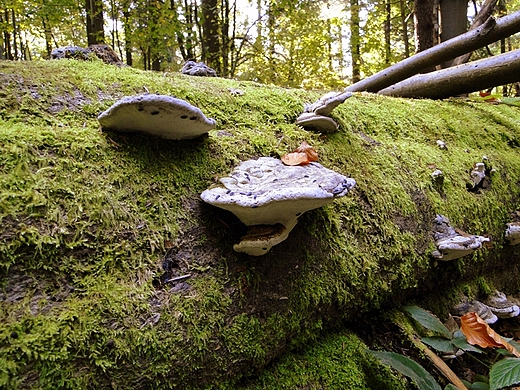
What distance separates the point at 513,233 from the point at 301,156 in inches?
88.3

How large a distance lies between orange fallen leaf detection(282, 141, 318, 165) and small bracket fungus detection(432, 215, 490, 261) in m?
1.12

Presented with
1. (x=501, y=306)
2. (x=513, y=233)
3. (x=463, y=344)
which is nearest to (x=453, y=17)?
(x=513, y=233)

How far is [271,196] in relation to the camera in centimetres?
135

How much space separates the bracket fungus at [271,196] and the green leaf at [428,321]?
1.10 m

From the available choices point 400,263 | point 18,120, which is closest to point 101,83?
point 18,120

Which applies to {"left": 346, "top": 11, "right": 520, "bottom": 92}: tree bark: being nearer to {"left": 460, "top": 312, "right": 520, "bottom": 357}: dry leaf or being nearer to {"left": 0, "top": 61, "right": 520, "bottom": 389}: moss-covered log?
{"left": 0, "top": 61, "right": 520, "bottom": 389}: moss-covered log

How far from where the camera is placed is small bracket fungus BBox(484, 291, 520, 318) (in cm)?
271

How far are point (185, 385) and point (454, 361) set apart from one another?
1.82m

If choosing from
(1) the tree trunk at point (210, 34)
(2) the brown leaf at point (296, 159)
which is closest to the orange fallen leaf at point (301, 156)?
(2) the brown leaf at point (296, 159)

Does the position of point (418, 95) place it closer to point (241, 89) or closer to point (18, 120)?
point (241, 89)

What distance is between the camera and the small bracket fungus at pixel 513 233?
295cm

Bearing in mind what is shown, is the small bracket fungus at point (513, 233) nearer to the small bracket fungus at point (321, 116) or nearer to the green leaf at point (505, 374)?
the green leaf at point (505, 374)

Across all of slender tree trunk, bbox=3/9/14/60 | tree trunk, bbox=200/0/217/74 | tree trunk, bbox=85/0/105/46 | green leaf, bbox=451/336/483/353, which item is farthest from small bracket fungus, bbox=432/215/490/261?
slender tree trunk, bbox=3/9/14/60

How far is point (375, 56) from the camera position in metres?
16.2
